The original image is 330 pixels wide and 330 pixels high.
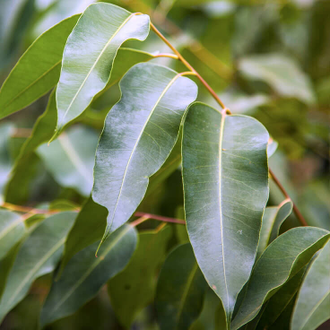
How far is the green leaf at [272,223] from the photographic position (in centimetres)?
40

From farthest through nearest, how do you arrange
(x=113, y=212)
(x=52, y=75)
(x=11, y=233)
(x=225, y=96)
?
(x=225, y=96), (x=11, y=233), (x=52, y=75), (x=113, y=212)

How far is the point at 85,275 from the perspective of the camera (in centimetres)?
49

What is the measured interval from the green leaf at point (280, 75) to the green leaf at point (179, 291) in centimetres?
56

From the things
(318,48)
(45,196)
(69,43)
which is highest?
(69,43)

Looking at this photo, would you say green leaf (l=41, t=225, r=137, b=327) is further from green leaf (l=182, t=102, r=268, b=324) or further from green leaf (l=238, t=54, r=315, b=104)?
green leaf (l=238, t=54, r=315, b=104)

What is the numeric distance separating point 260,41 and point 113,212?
1.12 meters

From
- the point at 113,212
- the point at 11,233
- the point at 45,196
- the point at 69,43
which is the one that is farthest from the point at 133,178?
the point at 45,196

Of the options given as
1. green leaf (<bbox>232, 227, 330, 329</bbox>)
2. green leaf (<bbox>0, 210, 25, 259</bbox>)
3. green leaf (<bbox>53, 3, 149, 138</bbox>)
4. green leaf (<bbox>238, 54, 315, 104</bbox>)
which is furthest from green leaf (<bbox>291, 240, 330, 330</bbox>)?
green leaf (<bbox>238, 54, 315, 104</bbox>)

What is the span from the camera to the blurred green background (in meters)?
0.83

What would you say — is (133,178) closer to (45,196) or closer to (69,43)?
(69,43)

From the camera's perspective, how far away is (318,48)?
3.79 ft

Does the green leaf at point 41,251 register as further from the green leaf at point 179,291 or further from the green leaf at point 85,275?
the green leaf at point 179,291

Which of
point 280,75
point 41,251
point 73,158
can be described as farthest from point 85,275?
point 280,75

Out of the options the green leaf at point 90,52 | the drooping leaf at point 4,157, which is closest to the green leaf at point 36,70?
the green leaf at point 90,52
